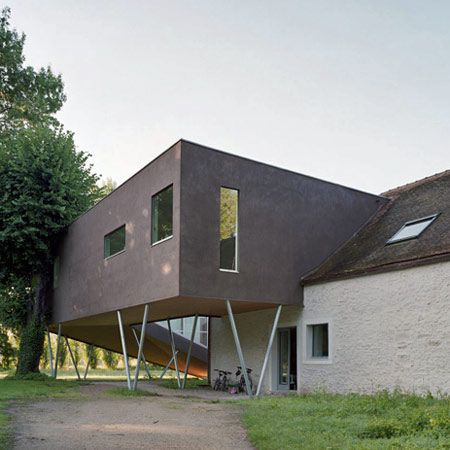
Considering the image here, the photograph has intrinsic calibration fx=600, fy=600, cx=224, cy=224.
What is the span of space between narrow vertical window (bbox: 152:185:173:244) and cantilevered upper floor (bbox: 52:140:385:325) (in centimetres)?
3

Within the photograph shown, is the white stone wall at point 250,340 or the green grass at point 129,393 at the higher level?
the white stone wall at point 250,340

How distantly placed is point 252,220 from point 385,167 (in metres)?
6.24

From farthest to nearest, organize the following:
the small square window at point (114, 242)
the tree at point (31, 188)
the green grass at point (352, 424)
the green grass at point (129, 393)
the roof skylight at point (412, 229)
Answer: the tree at point (31, 188) → the small square window at point (114, 242) → the green grass at point (129, 393) → the roof skylight at point (412, 229) → the green grass at point (352, 424)

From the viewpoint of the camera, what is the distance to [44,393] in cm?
1603

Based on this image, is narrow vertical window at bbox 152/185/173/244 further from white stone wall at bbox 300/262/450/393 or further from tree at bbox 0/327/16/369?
tree at bbox 0/327/16/369

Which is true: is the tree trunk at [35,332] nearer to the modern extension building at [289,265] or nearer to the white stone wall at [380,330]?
the modern extension building at [289,265]

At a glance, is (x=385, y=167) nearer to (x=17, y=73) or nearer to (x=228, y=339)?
(x=228, y=339)

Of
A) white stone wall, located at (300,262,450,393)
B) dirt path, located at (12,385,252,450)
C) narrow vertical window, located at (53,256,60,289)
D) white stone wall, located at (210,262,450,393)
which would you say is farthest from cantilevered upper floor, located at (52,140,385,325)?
narrow vertical window, located at (53,256,60,289)

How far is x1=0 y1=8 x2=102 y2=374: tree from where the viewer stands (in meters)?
21.8

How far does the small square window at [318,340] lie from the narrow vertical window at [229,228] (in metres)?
2.78

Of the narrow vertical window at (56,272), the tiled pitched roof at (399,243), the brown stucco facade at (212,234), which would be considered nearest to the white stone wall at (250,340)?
the brown stucco facade at (212,234)

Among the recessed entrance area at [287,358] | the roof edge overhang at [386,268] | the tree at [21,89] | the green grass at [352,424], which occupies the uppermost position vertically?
the tree at [21,89]

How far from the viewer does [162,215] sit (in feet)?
49.2

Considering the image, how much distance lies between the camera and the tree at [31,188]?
71.7 ft
